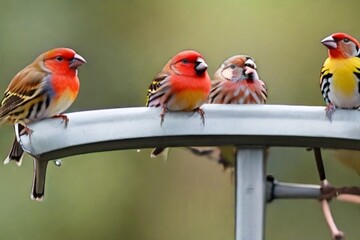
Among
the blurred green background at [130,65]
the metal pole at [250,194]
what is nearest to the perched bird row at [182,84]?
the metal pole at [250,194]

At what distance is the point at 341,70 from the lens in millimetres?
1622

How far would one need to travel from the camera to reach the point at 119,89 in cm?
362

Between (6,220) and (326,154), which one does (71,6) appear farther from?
(326,154)

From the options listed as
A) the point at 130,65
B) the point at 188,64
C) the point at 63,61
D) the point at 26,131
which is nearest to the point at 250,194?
the point at 26,131

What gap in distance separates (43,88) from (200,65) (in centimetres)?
29

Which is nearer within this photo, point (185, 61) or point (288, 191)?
point (288, 191)

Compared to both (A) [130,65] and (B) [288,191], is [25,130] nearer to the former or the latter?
(B) [288,191]

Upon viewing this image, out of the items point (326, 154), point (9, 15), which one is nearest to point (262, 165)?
point (326, 154)

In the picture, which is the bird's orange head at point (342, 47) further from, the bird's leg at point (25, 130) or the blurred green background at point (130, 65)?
the blurred green background at point (130, 65)

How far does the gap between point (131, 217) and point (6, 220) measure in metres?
0.40

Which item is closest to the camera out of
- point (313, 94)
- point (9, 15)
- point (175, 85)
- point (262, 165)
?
point (262, 165)

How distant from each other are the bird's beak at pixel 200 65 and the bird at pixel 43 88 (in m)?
0.17

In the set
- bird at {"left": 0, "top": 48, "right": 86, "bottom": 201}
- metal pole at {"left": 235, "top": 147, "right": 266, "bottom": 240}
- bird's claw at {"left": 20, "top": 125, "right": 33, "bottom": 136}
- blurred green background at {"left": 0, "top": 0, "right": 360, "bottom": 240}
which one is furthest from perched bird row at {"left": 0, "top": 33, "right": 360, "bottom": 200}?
blurred green background at {"left": 0, "top": 0, "right": 360, "bottom": 240}

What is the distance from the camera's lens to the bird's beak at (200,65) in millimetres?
1583
